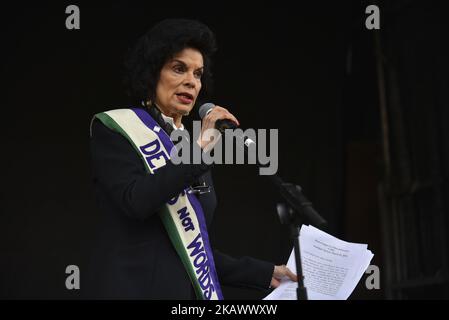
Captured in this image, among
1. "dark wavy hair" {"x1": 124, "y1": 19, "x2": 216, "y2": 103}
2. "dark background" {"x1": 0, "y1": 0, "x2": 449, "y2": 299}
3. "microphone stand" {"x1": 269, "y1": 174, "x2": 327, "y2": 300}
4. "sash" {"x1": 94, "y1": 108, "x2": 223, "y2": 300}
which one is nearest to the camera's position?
"microphone stand" {"x1": 269, "y1": 174, "x2": 327, "y2": 300}

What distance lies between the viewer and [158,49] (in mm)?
1864

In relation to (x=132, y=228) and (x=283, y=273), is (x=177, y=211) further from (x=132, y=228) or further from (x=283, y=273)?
(x=283, y=273)

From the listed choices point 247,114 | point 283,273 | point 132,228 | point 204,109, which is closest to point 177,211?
point 132,228

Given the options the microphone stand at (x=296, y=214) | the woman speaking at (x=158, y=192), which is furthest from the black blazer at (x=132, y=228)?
the microphone stand at (x=296, y=214)

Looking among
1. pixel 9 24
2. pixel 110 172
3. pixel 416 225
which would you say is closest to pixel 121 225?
pixel 110 172

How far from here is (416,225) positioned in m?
4.44

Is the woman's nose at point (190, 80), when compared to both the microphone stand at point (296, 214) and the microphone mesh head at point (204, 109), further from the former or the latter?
the microphone stand at point (296, 214)

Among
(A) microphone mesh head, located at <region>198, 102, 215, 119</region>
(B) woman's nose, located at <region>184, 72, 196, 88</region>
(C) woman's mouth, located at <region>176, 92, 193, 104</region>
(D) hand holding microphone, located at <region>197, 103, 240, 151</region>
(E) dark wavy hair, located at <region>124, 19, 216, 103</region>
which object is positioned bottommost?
(D) hand holding microphone, located at <region>197, 103, 240, 151</region>

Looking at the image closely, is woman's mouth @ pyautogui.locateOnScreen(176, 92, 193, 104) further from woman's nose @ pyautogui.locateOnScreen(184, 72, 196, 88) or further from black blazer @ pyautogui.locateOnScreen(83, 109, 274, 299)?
black blazer @ pyautogui.locateOnScreen(83, 109, 274, 299)

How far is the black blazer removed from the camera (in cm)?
156

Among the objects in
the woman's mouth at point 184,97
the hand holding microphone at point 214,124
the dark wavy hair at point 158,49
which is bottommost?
the hand holding microphone at point 214,124

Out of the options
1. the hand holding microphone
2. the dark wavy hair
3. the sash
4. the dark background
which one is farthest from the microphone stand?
the dark background

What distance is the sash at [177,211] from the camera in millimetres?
1695

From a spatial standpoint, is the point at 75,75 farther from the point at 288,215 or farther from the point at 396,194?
the point at 288,215
